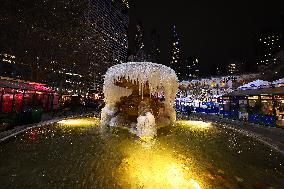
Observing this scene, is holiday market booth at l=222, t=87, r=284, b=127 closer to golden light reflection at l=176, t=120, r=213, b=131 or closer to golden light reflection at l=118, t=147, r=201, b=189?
golden light reflection at l=176, t=120, r=213, b=131

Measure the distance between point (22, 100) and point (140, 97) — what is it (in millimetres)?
14887

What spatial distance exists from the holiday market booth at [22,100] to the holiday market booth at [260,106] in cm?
1747

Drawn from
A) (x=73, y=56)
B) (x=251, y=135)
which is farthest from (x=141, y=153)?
(x=73, y=56)

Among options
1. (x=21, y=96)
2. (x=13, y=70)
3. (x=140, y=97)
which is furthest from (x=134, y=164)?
(x=13, y=70)

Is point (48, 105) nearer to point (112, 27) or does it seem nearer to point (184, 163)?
point (184, 163)

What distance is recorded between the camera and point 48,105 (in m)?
29.4

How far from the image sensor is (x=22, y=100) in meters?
22.6

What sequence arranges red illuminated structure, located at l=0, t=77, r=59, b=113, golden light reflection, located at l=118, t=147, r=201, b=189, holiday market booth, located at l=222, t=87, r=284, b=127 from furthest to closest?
red illuminated structure, located at l=0, t=77, r=59, b=113, holiday market booth, located at l=222, t=87, r=284, b=127, golden light reflection, located at l=118, t=147, r=201, b=189

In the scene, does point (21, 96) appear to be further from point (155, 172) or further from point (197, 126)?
point (155, 172)

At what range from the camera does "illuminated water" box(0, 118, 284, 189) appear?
A: 4918 mm

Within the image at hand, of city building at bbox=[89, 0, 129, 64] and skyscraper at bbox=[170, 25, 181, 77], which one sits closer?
city building at bbox=[89, 0, 129, 64]

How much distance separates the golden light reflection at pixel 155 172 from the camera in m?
4.81

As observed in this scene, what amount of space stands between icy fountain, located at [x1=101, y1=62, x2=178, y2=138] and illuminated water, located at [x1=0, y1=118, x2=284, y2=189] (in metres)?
3.20

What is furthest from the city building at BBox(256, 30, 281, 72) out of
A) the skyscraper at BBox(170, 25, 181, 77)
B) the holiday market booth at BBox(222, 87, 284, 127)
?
the holiday market booth at BBox(222, 87, 284, 127)
